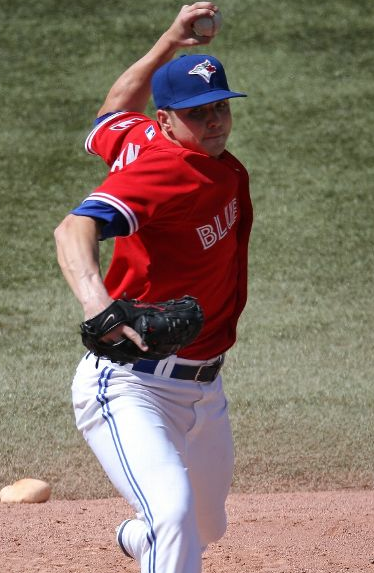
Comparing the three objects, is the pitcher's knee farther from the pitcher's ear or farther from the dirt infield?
the pitcher's ear

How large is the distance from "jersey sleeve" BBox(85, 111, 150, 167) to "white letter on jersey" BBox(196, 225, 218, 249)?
539mm

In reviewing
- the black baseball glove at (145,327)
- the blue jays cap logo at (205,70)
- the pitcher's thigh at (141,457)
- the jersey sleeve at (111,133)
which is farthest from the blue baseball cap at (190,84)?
the pitcher's thigh at (141,457)

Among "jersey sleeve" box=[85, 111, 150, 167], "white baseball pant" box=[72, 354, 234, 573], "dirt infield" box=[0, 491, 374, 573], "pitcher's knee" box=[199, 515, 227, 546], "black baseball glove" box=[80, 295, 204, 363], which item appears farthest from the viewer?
"dirt infield" box=[0, 491, 374, 573]

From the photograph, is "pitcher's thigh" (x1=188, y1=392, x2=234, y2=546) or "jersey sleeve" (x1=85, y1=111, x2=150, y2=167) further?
"jersey sleeve" (x1=85, y1=111, x2=150, y2=167)

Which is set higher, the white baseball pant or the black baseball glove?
the black baseball glove

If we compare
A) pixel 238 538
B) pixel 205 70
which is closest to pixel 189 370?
pixel 205 70

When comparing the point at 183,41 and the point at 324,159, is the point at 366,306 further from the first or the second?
the point at 183,41

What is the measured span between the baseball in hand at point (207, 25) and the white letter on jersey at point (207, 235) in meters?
0.91

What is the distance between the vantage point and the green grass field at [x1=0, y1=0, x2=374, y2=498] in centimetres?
587

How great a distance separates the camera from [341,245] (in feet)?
28.5

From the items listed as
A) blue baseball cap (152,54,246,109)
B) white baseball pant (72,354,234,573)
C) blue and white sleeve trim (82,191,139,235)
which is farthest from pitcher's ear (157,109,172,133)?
white baseball pant (72,354,234,573)

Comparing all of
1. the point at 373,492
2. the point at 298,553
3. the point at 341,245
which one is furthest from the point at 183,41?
the point at 341,245

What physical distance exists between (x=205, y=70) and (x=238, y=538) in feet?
7.33

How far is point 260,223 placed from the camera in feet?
29.0
